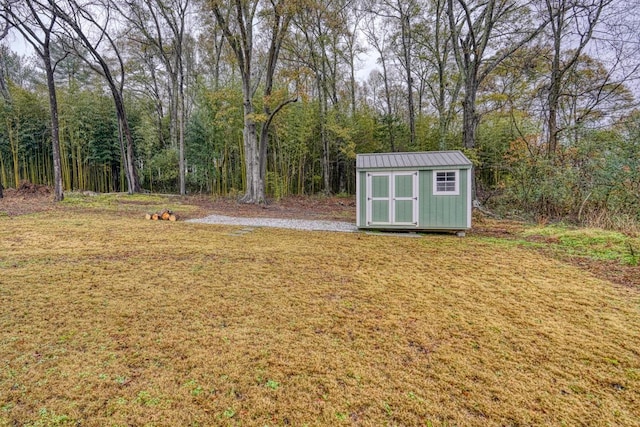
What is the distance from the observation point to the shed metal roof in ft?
18.5

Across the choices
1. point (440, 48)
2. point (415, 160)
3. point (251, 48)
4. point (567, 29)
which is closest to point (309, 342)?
point (415, 160)

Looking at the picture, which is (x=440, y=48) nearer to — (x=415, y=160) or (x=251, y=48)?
(x=251, y=48)

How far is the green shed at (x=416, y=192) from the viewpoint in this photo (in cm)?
562

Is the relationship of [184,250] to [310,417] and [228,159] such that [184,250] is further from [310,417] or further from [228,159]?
[228,159]

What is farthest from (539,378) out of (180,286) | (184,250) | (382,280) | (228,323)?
(184,250)

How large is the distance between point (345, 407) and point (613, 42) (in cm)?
1012

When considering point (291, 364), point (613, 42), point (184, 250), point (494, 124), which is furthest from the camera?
point (494, 124)

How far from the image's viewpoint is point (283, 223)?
689cm

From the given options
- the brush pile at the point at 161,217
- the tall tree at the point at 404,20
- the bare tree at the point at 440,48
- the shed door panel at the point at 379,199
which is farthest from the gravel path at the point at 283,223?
the tall tree at the point at 404,20

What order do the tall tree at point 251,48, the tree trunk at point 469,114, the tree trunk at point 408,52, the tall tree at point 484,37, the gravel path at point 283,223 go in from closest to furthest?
the gravel path at point 283,223, the tall tree at point 484,37, the tree trunk at point 469,114, the tall tree at point 251,48, the tree trunk at point 408,52

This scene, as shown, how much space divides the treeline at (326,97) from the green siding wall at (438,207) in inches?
114

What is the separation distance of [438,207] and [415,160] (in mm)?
1033

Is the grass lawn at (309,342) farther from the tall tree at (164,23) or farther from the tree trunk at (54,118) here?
the tall tree at (164,23)

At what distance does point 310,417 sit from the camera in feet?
4.39
